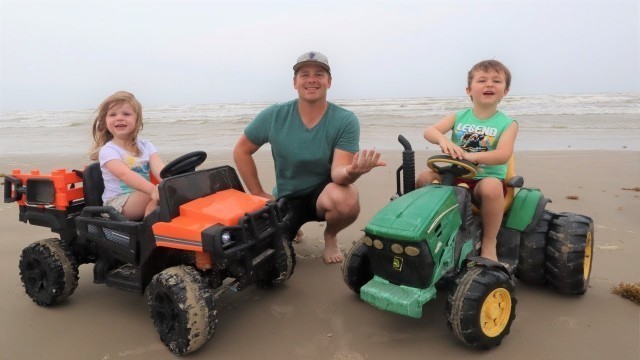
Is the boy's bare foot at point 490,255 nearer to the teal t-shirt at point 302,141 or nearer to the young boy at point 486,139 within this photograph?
the young boy at point 486,139

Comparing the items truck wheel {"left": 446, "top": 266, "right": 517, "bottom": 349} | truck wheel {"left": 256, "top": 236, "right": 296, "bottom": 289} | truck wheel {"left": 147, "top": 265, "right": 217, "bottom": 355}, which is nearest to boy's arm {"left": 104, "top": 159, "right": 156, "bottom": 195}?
truck wheel {"left": 147, "top": 265, "right": 217, "bottom": 355}

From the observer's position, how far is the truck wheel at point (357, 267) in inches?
125

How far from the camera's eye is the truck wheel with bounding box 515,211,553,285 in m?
3.23

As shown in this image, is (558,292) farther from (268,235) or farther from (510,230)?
(268,235)

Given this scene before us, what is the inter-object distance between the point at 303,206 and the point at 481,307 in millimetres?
2229

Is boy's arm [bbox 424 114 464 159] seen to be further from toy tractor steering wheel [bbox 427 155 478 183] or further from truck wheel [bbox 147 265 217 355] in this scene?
truck wheel [bbox 147 265 217 355]

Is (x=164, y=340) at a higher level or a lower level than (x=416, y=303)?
lower

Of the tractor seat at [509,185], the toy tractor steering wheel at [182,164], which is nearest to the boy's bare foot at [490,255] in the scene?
the tractor seat at [509,185]

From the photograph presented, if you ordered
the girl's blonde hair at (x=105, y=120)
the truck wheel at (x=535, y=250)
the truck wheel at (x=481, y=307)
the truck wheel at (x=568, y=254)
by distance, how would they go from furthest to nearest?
the girl's blonde hair at (x=105, y=120), the truck wheel at (x=535, y=250), the truck wheel at (x=568, y=254), the truck wheel at (x=481, y=307)

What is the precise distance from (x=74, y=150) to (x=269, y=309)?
41.8 ft

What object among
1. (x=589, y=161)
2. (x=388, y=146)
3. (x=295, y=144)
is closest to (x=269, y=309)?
(x=295, y=144)

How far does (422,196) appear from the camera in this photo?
2.80 m

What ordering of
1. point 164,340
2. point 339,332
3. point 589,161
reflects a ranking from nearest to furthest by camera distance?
point 164,340, point 339,332, point 589,161

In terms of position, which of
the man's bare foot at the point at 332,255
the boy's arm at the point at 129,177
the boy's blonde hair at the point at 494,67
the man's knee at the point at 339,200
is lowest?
the man's bare foot at the point at 332,255
